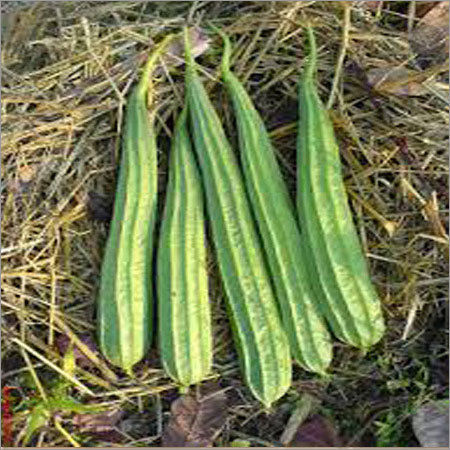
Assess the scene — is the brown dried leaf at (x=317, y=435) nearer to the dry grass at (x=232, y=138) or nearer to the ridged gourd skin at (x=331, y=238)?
the dry grass at (x=232, y=138)

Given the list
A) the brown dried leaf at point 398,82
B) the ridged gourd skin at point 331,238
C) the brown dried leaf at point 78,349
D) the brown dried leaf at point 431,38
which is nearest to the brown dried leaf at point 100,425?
the brown dried leaf at point 78,349

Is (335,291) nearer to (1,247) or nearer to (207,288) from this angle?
(207,288)

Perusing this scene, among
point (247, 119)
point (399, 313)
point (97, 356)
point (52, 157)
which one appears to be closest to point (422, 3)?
point (247, 119)

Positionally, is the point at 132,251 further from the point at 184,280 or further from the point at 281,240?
the point at 281,240

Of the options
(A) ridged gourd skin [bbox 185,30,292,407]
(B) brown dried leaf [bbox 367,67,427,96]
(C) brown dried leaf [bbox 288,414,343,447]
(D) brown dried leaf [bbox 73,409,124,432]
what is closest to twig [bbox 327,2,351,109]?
(B) brown dried leaf [bbox 367,67,427,96]

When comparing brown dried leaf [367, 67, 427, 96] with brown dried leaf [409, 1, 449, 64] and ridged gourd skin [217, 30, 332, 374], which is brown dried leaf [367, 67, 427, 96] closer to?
brown dried leaf [409, 1, 449, 64]

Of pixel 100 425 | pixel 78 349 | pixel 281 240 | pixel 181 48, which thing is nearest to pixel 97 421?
pixel 100 425

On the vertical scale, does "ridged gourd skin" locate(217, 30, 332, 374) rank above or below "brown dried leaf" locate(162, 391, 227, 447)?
above
